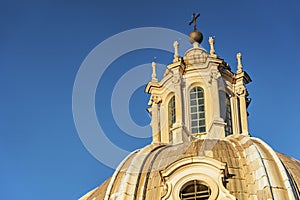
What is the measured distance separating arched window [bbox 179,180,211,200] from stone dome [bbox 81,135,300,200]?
244 mm

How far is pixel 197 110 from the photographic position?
168 ft

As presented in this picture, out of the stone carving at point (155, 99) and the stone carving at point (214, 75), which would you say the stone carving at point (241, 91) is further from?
the stone carving at point (155, 99)

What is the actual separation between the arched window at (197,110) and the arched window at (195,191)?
717 centimetres

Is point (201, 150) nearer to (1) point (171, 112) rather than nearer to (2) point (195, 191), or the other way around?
(2) point (195, 191)

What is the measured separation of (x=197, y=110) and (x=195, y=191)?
8.61 meters

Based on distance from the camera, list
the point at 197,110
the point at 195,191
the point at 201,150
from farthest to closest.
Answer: the point at 197,110, the point at 201,150, the point at 195,191

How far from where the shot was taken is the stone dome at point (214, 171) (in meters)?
42.9

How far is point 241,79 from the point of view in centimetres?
5262

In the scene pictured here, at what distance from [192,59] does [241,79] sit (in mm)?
2727

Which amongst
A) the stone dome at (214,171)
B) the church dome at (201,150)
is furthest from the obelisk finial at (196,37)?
the stone dome at (214,171)

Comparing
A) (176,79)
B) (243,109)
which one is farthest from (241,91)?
(176,79)

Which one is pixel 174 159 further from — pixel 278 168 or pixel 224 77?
pixel 224 77

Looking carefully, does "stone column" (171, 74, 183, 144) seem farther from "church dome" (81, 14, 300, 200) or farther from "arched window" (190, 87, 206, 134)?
"arched window" (190, 87, 206, 134)

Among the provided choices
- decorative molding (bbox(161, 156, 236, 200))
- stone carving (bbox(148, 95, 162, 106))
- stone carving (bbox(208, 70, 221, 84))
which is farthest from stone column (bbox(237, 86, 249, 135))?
decorative molding (bbox(161, 156, 236, 200))
